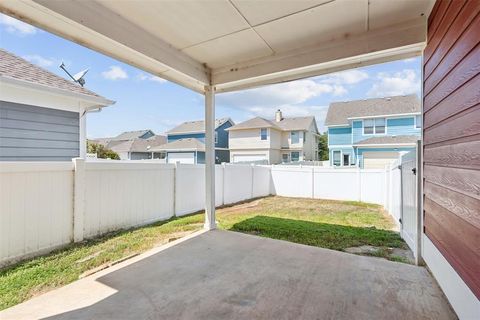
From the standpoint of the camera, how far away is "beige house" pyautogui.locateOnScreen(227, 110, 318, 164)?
62.3 feet

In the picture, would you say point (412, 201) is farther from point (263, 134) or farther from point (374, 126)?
point (263, 134)

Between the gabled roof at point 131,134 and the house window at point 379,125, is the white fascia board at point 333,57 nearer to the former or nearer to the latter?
the house window at point 379,125

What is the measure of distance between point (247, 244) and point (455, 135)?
280 centimetres

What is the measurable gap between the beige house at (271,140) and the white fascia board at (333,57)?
1482 cm

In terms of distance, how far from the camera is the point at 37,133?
4305mm

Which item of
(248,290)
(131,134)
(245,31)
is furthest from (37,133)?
(131,134)

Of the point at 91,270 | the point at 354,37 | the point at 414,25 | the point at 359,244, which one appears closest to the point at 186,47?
the point at 354,37

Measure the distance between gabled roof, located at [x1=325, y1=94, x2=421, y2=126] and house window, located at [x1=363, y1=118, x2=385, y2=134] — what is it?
1.20 feet

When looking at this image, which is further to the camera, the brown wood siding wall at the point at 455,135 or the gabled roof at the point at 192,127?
the gabled roof at the point at 192,127

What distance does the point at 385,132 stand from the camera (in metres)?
14.5

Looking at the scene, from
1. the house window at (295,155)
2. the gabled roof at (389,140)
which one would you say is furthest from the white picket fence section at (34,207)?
the house window at (295,155)

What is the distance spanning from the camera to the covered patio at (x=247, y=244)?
6.92 feet

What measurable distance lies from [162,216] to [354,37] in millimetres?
4551

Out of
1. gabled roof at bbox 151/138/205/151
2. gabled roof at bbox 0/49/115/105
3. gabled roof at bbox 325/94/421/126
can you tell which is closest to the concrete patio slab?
gabled roof at bbox 0/49/115/105
